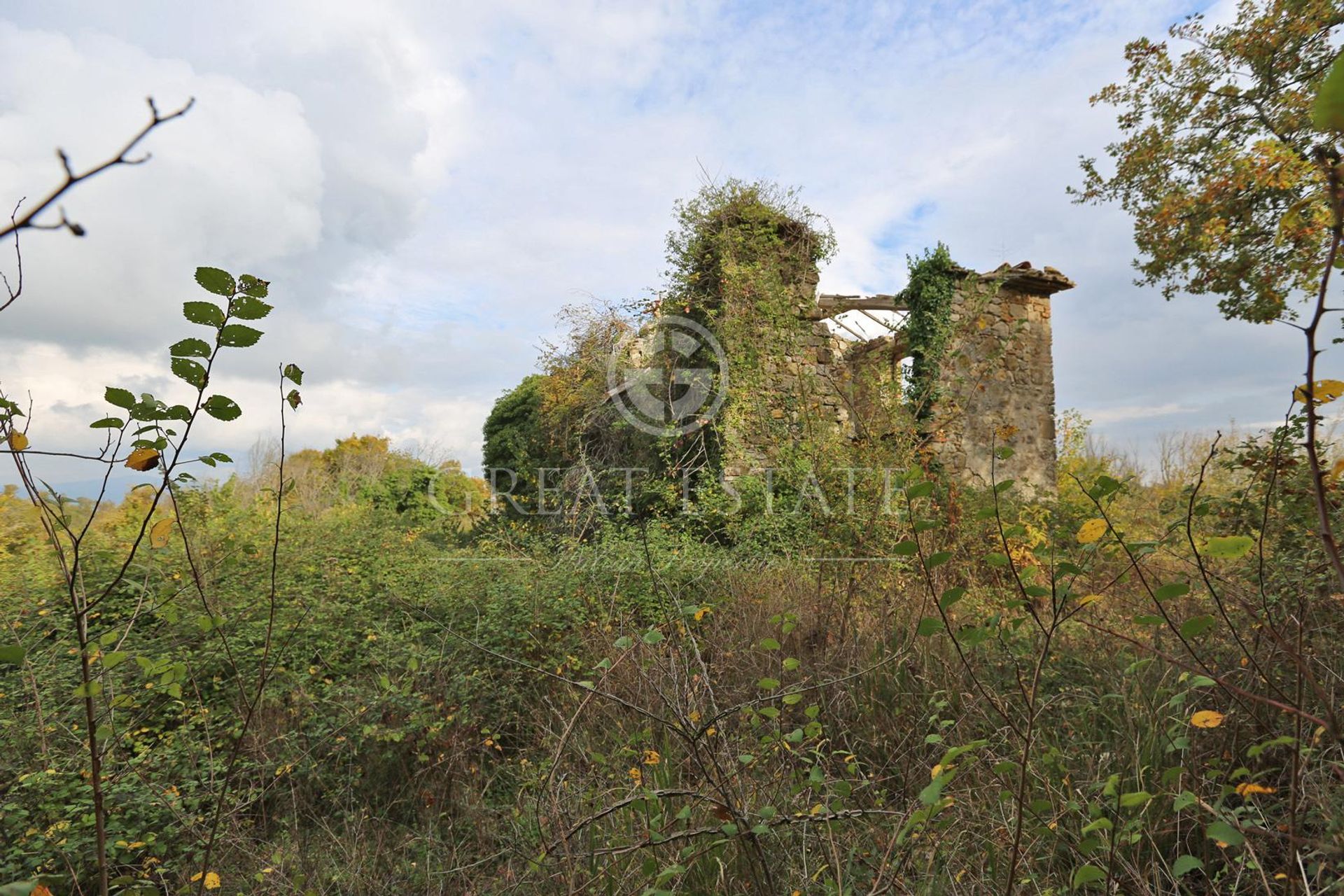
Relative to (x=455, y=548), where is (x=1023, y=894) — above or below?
below

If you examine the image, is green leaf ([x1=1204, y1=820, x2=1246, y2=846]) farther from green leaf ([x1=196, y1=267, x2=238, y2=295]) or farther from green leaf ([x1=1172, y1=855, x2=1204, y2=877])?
green leaf ([x1=196, y1=267, x2=238, y2=295])

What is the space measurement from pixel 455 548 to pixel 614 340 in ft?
10.2

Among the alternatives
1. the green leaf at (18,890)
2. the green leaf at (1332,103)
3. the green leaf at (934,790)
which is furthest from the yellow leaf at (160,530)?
the green leaf at (1332,103)

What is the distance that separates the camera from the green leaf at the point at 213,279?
1303mm

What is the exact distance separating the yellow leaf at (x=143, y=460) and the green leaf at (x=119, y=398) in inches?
4.4

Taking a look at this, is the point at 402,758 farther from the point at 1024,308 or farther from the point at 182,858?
the point at 1024,308

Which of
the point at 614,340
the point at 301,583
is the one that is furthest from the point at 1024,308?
the point at 301,583

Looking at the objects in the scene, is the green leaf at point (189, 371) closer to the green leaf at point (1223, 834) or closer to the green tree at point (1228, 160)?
the green leaf at point (1223, 834)

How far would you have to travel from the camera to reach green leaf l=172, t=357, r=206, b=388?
134cm

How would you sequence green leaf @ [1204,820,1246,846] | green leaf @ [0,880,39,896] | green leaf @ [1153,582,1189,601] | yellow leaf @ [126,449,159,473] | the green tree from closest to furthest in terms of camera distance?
green leaf @ [0,880,39,896] < green leaf @ [1204,820,1246,846] < green leaf @ [1153,582,1189,601] < yellow leaf @ [126,449,159,473] < the green tree

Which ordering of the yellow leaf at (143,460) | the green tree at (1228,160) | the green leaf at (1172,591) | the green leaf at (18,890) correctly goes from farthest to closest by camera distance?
1. the green tree at (1228,160)
2. the yellow leaf at (143,460)
3. the green leaf at (1172,591)
4. the green leaf at (18,890)

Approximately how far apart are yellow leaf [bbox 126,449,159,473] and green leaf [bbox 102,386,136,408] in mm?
113

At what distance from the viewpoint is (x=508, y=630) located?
420cm

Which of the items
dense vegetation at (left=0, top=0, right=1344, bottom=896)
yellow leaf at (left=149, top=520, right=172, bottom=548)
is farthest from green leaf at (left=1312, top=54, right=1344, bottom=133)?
yellow leaf at (left=149, top=520, right=172, bottom=548)
